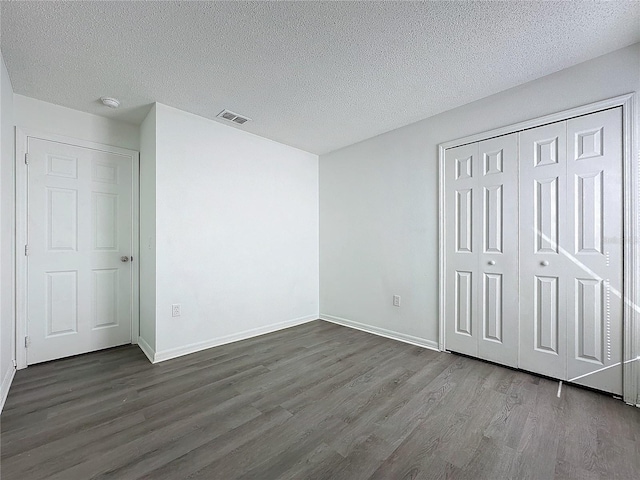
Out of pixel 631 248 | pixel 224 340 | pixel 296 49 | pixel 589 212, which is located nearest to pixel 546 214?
pixel 589 212

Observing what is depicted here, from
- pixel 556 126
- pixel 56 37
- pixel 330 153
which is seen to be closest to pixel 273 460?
pixel 56 37

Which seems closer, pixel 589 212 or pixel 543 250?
pixel 589 212

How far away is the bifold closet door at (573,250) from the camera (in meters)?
2.04

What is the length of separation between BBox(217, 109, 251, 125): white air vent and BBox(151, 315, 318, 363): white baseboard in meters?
2.37

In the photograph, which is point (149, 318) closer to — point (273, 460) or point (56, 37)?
point (273, 460)

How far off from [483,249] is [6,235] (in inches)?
156

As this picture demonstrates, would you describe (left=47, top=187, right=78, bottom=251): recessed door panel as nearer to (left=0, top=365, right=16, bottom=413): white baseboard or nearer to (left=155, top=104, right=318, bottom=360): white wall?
(left=155, top=104, right=318, bottom=360): white wall

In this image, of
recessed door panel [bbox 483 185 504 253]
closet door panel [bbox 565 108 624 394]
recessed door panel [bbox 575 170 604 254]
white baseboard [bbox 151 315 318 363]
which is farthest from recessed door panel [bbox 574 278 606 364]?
white baseboard [bbox 151 315 318 363]

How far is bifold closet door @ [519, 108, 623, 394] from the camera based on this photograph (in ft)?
6.68

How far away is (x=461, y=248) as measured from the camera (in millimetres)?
2834

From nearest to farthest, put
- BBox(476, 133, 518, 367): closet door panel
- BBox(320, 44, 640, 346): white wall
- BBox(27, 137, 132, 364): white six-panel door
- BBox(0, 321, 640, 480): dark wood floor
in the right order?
BBox(0, 321, 640, 480): dark wood floor, BBox(320, 44, 640, 346): white wall, BBox(476, 133, 518, 367): closet door panel, BBox(27, 137, 132, 364): white six-panel door

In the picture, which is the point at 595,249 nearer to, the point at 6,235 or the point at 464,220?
the point at 464,220

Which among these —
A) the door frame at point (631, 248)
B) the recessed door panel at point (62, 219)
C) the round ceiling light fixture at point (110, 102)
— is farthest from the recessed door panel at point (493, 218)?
the recessed door panel at point (62, 219)

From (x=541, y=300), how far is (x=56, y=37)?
3.96 meters
